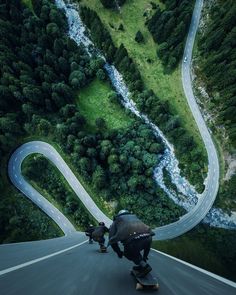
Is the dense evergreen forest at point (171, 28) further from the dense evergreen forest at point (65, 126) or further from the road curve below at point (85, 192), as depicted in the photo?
the road curve below at point (85, 192)

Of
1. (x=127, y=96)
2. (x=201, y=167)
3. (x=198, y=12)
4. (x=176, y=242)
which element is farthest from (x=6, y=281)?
(x=198, y=12)

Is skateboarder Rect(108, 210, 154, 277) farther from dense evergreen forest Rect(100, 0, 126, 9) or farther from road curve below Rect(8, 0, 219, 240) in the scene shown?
dense evergreen forest Rect(100, 0, 126, 9)

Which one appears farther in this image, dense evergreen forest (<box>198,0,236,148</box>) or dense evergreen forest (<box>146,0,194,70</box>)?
dense evergreen forest (<box>146,0,194,70</box>)

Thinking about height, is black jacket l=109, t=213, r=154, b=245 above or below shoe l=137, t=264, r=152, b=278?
above

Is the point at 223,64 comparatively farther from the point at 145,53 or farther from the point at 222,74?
the point at 145,53

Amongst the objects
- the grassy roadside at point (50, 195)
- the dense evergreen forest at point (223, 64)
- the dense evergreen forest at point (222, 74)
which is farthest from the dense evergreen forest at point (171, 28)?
the grassy roadside at point (50, 195)

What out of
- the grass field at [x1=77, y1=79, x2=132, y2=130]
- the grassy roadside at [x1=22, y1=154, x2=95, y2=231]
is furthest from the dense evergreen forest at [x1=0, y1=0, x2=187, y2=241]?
the grassy roadside at [x1=22, y1=154, x2=95, y2=231]
